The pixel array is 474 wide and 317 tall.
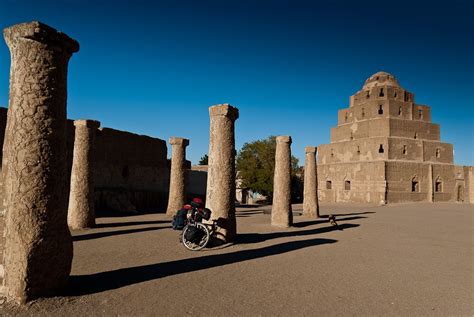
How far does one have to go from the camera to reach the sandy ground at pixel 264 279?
4090mm

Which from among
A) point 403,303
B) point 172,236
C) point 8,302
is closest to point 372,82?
point 172,236

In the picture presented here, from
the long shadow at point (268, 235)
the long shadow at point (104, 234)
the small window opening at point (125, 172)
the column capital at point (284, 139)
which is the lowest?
the long shadow at point (104, 234)

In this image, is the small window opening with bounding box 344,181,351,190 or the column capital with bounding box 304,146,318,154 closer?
the column capital with bounding box 304,146,318,154

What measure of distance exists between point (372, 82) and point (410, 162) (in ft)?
38.7

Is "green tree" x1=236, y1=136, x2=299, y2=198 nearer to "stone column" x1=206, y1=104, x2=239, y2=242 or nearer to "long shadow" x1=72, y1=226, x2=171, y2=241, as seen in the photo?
"long shadow" x1=72, y1=226, x2=171, y2=241

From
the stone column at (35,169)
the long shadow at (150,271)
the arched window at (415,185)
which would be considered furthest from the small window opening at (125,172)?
the arched window at (415,185)

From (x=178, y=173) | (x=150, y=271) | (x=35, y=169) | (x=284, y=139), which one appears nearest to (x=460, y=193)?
(x=284, y=139)

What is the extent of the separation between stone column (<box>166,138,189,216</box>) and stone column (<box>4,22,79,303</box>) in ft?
33.5

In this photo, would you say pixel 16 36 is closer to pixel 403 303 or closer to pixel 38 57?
pixel 38 57

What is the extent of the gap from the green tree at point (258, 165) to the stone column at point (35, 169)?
30.6 metres

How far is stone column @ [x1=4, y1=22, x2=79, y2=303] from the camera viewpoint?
399cm

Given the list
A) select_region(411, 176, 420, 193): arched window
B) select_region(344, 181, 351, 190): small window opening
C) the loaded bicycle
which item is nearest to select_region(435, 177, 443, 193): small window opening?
select_region(411, 176, 420, 193): arched window

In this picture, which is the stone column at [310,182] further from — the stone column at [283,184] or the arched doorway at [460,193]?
the arched doorway at [460,193]

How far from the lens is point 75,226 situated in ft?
33.8
